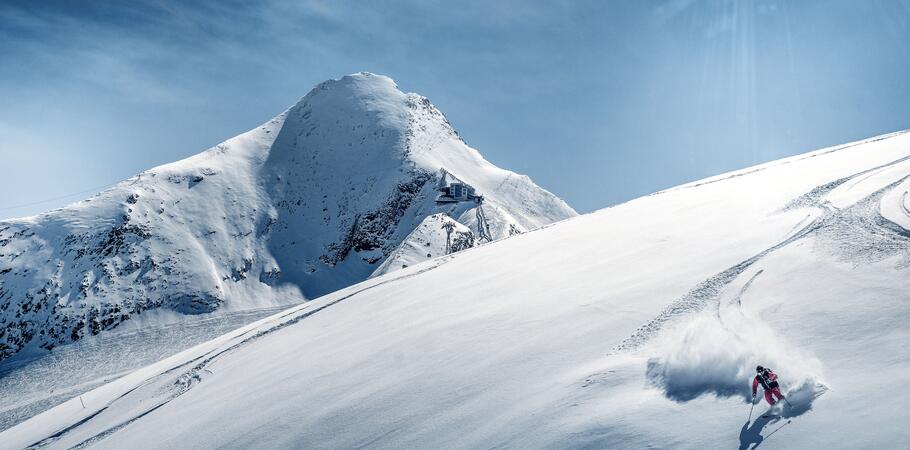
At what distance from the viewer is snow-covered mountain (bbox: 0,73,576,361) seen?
82.9 meters

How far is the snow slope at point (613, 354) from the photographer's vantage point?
26.2ft

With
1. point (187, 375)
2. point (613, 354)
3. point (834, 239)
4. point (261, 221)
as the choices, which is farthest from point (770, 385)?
point (261, 221)

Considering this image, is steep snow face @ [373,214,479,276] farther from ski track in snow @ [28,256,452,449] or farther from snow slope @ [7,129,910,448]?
snow slope @ [7,129,910,448]

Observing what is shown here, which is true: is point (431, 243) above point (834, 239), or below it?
above

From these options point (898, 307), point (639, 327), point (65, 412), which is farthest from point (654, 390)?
point (65, 412)

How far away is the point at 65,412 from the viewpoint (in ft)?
73.3

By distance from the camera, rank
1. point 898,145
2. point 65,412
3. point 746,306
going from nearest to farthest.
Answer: point 746,306, point 65,412, point 898,145

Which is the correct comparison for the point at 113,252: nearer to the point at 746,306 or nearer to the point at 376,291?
the point at 376,291

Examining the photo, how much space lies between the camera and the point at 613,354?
34.8 feet

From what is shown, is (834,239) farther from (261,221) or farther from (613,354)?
(261,221)

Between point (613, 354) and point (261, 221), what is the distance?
113m

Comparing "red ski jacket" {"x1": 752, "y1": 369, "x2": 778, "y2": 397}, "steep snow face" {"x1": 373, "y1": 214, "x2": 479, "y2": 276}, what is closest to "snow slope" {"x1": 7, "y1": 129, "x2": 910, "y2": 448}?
"red ski jacket" {"x1": 752, "y1": 369, "x2": 778, "y2": 397}

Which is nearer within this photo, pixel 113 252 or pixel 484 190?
pixel 113 252

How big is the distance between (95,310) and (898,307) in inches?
3879
